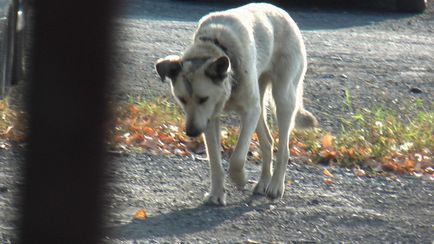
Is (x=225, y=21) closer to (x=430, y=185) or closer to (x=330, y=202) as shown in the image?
(x=330, y=202)

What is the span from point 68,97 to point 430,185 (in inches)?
140

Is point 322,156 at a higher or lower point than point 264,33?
lower

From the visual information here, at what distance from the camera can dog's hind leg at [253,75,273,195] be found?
27.1ft

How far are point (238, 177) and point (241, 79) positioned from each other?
687mm

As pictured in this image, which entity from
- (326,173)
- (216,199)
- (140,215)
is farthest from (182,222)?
(326,173)

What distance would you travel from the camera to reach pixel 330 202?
7898 mm

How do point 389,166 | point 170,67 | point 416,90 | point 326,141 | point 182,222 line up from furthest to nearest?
point 416,90 < point 326,141 < point 389,166 < point 170,67 < point 182,222

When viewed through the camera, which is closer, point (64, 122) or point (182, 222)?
point (64, 122)

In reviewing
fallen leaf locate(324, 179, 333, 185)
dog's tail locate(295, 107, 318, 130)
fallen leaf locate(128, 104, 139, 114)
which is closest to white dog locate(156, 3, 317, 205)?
fallen leaf locate(324, 179, 333, 185)

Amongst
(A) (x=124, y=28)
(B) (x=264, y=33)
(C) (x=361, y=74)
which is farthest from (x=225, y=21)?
(A) (x=124, y=28)

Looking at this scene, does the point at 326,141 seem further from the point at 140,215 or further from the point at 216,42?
the point at 140,215

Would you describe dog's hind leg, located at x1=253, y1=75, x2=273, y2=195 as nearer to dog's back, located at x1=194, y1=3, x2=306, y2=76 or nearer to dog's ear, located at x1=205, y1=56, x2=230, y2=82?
dog's back, located at x1=194, y1=3, x2=306, y2=76

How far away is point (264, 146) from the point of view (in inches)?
338

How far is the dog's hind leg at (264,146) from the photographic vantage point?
8250 millimetres
